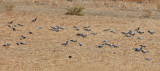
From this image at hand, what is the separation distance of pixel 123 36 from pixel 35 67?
151 inches

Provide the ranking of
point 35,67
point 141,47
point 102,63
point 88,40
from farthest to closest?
point 88,40, point 141,47, point 102,63, point 35,67

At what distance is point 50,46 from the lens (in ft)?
28.6

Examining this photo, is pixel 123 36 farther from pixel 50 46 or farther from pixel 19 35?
pixel 19 35

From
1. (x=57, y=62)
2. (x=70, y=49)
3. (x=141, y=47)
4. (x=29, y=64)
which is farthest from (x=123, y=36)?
(x=29, y=64)

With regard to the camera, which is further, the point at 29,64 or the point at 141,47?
the point at 141,47

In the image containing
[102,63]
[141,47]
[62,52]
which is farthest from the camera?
[141,47]

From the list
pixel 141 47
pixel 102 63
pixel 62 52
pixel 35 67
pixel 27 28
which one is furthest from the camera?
pixel 27 28

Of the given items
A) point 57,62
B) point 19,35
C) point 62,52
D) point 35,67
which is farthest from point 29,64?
point 19,35

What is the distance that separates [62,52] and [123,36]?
2599 mm

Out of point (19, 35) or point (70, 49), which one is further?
point (19, 35)

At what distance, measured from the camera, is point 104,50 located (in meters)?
8.59

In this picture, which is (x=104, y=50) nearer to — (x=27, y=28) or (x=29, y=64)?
(x=29, y=64)

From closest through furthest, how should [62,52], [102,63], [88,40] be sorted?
1. [102,63]
2. [62,52]
3. [88,40]

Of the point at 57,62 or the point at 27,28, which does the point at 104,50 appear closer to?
the point at 57,62
